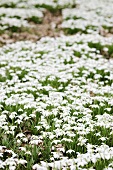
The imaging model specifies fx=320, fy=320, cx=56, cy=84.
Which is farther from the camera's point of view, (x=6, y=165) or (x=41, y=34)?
(x=41, y=34)

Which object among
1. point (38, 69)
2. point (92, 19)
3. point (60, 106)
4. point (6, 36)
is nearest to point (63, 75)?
point (38, 69)

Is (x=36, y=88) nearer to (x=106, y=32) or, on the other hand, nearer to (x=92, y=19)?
(x=106, y=32)

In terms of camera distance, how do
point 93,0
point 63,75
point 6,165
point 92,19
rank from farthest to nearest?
point 93,0
point 92,19
point 63,75
point 6,165

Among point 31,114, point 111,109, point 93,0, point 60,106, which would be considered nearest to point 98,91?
point 111,109

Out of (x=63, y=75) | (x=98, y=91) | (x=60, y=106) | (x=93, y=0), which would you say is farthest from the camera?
(x=93, y=0)

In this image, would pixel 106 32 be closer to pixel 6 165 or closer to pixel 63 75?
pixel 63 75

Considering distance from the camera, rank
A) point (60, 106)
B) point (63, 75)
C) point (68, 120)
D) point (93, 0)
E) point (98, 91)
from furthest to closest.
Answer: point (93, 0), point (63, 75), point (98, 91), point (60, 106), point (68, 120)
